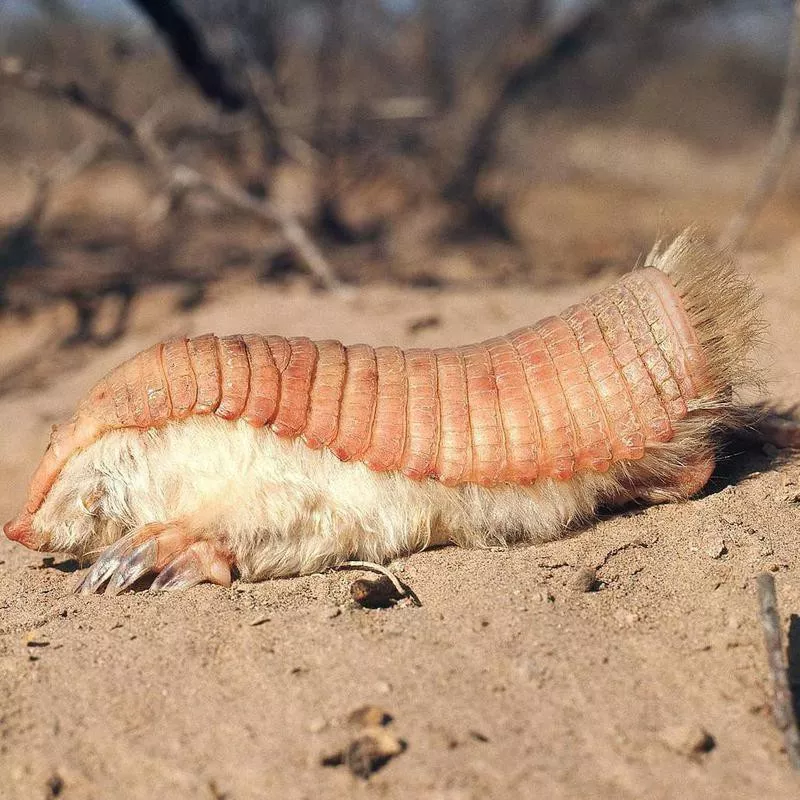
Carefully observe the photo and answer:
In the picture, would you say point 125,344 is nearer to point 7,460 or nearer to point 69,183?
point 7,460

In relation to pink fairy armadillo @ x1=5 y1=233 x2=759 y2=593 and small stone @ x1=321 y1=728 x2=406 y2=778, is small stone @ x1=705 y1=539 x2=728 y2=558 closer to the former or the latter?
pink fairy armadillo @ x1=5 y1=233 x2=759 y2=593

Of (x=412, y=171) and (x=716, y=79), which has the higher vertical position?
(x=716, y=79)

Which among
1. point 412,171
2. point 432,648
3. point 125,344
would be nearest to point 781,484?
point 432,648

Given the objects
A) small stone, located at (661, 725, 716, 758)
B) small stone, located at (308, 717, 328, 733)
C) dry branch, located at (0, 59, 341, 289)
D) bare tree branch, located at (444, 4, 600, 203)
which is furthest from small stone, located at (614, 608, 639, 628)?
bare tree branch, located at (444, 4, 600, 203)

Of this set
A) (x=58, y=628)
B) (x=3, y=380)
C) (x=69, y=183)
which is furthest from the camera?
(x=69, y=183)

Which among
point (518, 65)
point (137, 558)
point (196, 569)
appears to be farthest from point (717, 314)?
point (518, 65)

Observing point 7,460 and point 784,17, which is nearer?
point 7,460

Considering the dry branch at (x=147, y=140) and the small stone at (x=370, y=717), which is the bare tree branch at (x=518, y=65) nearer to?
the dry branch at (x=147, y=140)

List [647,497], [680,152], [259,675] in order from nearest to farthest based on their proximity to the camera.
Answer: [259,675]
[647,497]
[680,152]
